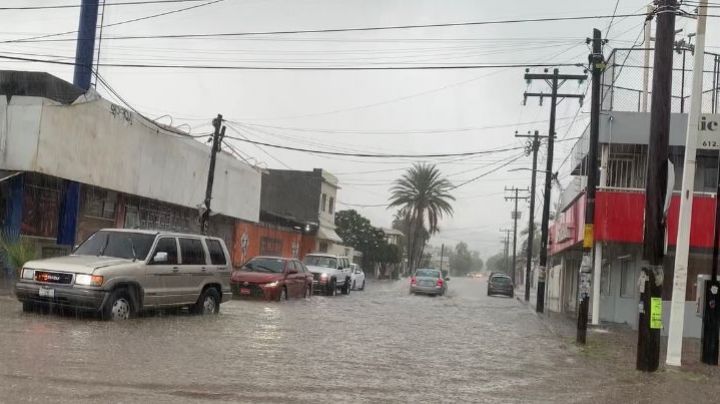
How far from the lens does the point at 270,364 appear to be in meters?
10.0

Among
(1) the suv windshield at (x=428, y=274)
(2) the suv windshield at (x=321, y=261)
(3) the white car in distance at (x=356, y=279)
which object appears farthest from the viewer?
(1) the suv windshield at (x=428, y=274)

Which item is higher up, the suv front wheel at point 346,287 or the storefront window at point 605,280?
the storefront window at point 605,280

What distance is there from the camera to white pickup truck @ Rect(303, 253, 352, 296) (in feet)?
100

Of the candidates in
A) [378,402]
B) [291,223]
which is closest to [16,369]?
[378,402]

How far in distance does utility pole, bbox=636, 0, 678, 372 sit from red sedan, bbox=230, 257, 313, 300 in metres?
12.8

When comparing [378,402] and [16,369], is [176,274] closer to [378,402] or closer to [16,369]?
[16,369]

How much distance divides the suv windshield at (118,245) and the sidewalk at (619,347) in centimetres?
877

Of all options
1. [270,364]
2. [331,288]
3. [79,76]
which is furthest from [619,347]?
[79,76]

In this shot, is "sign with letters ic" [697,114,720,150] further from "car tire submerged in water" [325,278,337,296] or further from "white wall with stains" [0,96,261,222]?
"car tire submerged in water" [325,278,337,296]

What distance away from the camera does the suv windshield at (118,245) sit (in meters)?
13.5

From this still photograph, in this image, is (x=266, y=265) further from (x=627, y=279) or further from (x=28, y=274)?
(x=28, y=274)

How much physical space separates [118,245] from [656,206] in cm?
963

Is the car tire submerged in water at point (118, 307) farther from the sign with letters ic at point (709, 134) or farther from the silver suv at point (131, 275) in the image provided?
the sign with letters ic at point (709, 134)

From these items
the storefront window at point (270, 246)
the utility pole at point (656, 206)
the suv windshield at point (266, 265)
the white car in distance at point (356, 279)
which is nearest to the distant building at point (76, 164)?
the suv windshield at point (266, 265)
